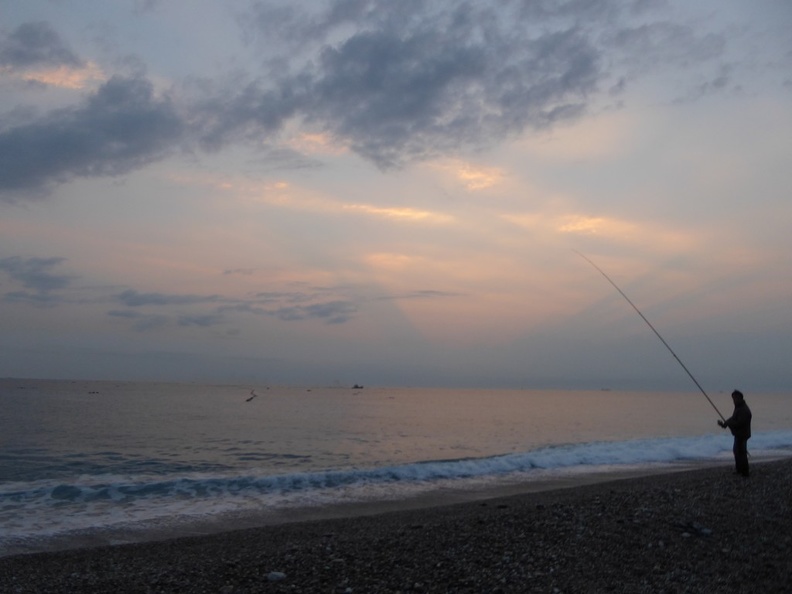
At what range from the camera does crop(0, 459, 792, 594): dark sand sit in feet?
26.4

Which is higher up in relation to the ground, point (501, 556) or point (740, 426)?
point (740, 426)

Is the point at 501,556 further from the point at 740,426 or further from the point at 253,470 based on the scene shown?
the point at 253,470


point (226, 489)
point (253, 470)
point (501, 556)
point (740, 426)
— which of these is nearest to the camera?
point (501, 556)

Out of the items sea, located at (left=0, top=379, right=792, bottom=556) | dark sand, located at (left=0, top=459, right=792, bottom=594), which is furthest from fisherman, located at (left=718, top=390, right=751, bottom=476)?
sea, located at (left=0, top=379, right=792, bottom=556)

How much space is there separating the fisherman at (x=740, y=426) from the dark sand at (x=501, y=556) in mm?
2573

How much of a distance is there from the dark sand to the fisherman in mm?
2573

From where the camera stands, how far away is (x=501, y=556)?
895cm

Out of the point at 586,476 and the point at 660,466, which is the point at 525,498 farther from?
the point at 660,466

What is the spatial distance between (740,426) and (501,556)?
31.1 ft

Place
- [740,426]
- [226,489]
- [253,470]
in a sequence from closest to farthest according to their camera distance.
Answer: [740,426] < [226,489] < [253,470]

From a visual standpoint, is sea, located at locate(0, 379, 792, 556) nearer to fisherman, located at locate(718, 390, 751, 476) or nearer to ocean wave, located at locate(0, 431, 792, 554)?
ocean wave, located at locate(0, 431, 792, 554)

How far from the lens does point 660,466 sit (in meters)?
26.9

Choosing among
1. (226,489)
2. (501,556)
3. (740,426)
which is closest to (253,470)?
(226,489)

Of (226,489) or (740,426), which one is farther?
(226,489)
